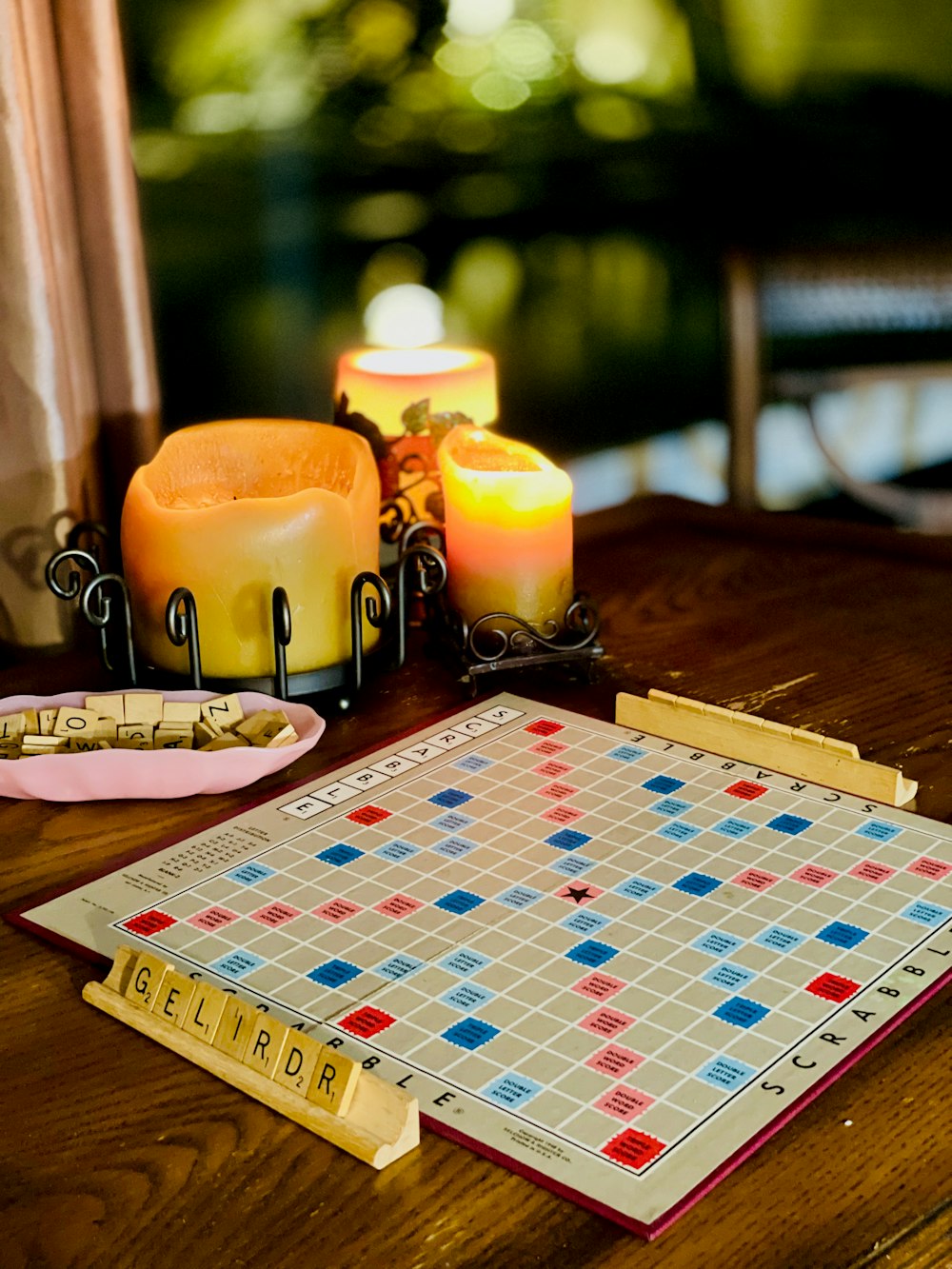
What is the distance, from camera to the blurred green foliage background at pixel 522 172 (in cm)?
183

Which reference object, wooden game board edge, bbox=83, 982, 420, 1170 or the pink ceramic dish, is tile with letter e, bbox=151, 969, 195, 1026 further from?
the pink ceramic dish

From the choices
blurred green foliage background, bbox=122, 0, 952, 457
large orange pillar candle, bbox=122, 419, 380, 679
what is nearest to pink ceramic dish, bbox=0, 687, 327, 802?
large orange pillar candle, bbox=122, 419, 380, 679

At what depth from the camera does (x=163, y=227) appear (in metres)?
1.79

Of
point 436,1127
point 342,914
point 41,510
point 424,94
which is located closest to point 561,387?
point 424,94

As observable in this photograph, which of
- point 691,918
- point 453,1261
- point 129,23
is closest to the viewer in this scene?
point 453,1261

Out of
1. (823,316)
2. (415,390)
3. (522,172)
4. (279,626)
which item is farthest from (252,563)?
(522,172)

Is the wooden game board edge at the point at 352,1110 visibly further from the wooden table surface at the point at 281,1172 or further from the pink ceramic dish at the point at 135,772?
the pink ceramic dish at the point at 135,772

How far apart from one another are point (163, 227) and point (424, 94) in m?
0.57

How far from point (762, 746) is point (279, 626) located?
331 millimetres

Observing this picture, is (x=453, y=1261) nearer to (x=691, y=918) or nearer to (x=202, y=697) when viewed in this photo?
(x=691, y=918)

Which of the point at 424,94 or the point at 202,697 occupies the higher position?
the point at 424,94

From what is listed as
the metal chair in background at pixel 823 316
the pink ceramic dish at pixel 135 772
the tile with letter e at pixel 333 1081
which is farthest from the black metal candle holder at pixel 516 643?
the metal chair in background at pixel 823 316

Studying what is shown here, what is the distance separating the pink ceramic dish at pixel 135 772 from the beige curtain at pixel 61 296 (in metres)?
0.36

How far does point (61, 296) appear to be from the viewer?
1204mm
